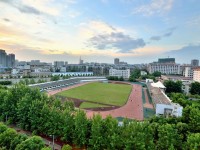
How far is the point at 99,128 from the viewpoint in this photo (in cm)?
1380

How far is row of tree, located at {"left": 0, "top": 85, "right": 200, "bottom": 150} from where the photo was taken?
42.9ft

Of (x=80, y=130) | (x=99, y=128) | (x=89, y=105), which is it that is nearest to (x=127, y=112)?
(x=89, y=105)

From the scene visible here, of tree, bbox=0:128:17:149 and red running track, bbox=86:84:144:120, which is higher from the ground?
tree, bbox=0:128:17:149

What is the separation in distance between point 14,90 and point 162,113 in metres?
18.7

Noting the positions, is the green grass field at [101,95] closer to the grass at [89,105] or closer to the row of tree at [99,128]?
the grass at [89,105]

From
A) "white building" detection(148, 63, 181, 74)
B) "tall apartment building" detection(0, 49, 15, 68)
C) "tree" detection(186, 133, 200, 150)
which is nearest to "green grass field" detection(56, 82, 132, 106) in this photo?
"tree" detection(186, 133, 200, 150)

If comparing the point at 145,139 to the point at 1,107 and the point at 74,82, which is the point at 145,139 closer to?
the point at 1,107

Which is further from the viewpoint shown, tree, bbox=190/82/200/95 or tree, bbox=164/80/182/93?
tree, bbox=164/80/182/93

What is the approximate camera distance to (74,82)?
60.3 m

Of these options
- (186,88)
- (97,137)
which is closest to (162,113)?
(97,137)

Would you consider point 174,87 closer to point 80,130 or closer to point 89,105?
point 89,105

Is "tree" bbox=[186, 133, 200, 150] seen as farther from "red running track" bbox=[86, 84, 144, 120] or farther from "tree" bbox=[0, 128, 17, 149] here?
"tree" bbox=[0, 128, 17, 149]

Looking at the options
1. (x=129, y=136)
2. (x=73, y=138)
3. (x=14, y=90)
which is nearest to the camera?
(x=129, y=136)

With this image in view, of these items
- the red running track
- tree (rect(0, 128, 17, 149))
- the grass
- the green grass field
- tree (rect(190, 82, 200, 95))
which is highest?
tree (rect(190, 82, 200, 95))
